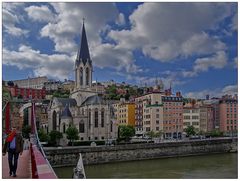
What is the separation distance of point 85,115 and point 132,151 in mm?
9476

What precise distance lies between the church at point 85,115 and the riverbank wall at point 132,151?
6.90 metres

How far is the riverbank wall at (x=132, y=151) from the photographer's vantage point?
13.8 meters

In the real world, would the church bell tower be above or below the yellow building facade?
above

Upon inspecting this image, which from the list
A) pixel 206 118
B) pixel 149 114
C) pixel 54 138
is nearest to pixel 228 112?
pixel 206 118

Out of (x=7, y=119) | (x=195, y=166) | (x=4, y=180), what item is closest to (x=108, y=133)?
(x=195, y=166)

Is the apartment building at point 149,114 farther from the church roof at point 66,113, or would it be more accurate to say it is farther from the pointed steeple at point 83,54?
the church roof at point 66,113

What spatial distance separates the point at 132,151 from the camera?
15.9m

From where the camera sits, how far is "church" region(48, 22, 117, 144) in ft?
79.5

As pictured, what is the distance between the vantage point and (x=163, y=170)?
488 inches

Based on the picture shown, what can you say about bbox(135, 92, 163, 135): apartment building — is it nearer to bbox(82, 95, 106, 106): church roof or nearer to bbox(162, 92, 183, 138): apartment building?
bbox(162, 92, 183, 138): apartment building

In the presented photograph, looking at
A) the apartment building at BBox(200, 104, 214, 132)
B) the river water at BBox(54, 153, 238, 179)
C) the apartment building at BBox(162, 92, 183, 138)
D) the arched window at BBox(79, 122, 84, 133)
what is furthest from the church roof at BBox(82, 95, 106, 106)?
the river water at BBox(54, 153, 238, 179)

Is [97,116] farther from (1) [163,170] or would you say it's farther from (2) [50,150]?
(1) [163,170]

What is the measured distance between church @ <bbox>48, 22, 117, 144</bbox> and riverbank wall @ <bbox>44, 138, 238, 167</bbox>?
272 inches

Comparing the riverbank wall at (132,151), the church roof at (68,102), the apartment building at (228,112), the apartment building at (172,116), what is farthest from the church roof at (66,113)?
the apartment building at (228,112)
